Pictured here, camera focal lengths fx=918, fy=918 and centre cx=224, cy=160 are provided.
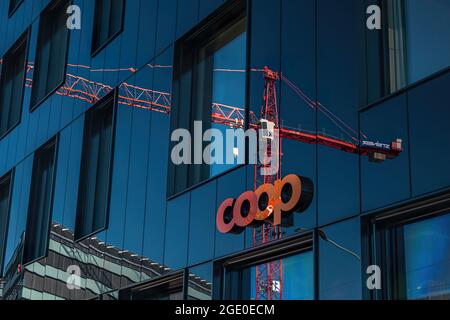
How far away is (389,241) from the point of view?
14.1 m

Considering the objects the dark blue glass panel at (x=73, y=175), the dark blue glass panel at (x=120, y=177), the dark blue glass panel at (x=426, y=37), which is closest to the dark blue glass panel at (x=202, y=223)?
the dark blue glass panel at (x=120, y=177)

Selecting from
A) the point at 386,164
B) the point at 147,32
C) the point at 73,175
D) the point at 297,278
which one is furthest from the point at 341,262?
the point at 73,175

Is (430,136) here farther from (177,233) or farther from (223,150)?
(177,233)

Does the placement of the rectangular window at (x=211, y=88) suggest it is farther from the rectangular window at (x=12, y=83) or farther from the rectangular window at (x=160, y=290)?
the rectangular window at (x=12, y=83)

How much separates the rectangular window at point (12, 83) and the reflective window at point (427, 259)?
20918 mm

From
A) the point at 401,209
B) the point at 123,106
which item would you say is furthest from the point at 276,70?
the point at 123,106

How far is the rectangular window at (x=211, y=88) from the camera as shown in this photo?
19016 mm

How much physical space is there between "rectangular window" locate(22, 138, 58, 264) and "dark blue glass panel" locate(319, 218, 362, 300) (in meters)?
13.3

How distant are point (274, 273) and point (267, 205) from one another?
1258 mm

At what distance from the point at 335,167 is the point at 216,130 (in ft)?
16.7

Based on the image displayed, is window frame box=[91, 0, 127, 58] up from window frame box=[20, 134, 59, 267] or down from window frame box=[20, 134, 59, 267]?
up

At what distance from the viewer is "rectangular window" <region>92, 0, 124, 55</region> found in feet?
81.9

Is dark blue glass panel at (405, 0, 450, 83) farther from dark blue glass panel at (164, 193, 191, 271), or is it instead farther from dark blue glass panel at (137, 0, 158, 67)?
dark blue glass panel at (137, 0, 158, 67)

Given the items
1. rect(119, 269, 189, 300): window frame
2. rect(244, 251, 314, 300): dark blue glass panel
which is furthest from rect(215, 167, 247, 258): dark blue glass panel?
rect(119, 269, 189, 300): window frame
